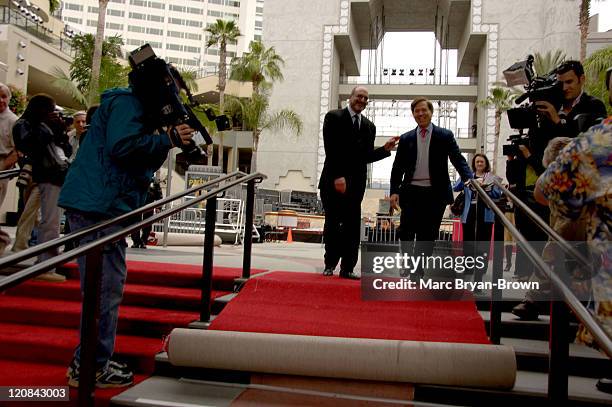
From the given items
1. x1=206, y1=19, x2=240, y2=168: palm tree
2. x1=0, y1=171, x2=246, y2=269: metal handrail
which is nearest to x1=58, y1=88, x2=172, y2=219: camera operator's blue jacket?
x1=0, y1=171, x2=246, y2=269: metal handrail

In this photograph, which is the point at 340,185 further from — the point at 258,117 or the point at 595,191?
the point at 258,117

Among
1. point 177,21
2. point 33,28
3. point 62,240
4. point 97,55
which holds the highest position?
point 177,21

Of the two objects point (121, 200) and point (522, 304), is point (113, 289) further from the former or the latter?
point (522, 304)

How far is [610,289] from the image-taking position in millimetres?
2420

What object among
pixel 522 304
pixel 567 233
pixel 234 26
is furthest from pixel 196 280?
pixel 234 26

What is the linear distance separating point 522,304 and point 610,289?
121 centimetres

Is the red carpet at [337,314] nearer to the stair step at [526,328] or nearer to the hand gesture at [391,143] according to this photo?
the stair step at [526,328]

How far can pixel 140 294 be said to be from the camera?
404cm

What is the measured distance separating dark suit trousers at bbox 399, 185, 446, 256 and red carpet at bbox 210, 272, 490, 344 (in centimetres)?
64

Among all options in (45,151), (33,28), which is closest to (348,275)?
(45,151)

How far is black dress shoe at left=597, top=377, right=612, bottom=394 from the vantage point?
267 cm

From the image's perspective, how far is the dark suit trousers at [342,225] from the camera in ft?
15.5

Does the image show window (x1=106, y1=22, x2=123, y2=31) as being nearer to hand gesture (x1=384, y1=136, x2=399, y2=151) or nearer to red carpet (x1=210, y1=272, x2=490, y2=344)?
hand gesture (x1=384, y1=136, x2=399, y2=151)

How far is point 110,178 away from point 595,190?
7.98 feet
